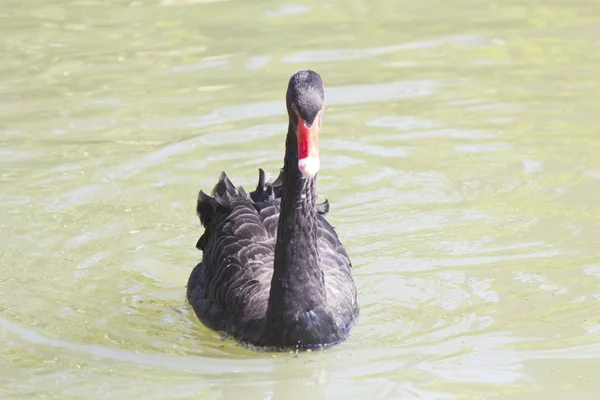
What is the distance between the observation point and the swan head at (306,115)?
5.60 m

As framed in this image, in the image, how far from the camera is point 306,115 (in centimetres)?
569

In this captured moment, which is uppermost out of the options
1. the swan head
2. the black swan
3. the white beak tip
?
the swan head

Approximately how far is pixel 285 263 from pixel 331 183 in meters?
2.59

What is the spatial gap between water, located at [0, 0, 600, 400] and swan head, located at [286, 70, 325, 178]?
3.82 feet

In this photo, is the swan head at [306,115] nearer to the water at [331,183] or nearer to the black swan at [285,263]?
the black swan at [285,263]

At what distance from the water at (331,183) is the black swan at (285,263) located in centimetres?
15

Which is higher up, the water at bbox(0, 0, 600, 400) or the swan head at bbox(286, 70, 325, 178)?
the swan head at bbox(286, 70, 325, 178)

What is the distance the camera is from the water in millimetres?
6027

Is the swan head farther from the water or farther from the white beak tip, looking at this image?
the water

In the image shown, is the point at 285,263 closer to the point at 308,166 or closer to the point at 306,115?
the point at 308,166

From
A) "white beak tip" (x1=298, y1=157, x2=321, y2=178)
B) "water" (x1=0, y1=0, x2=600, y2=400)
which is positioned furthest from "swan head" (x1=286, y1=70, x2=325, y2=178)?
"water" (x1=0, y1=0, x2=600, y2=400)

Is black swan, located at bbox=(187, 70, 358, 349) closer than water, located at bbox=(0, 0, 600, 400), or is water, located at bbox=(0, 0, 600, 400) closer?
black swan, located at bbox=(187, 70, 358, 349)

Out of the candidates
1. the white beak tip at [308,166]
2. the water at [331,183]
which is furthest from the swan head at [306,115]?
the water at [331,183]

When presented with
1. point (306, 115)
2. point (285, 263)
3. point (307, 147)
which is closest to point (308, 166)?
point (307, 147)
